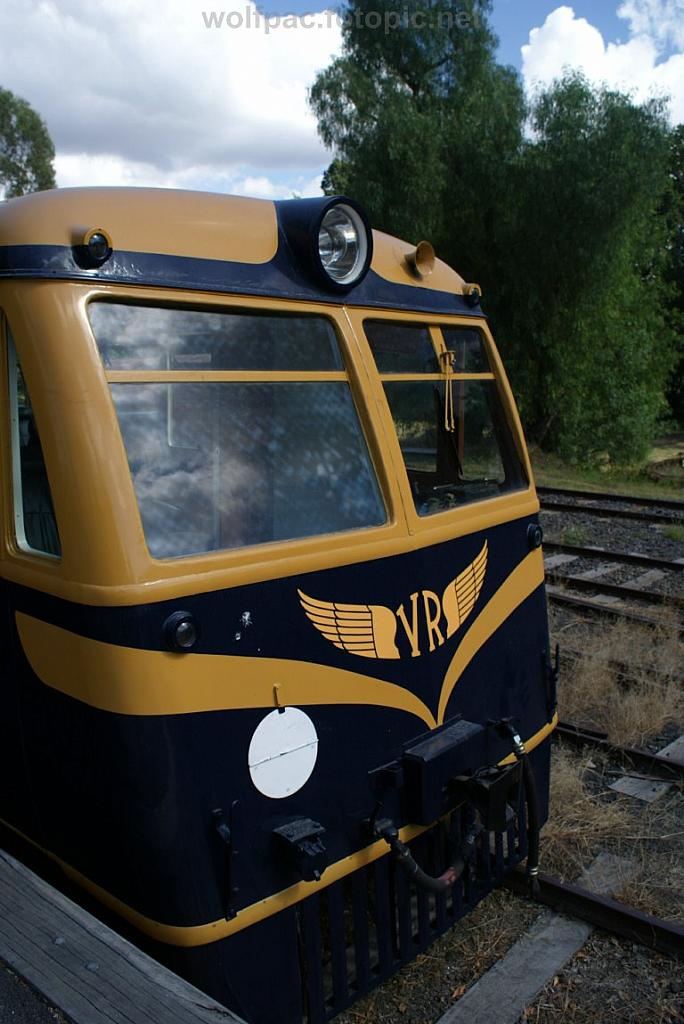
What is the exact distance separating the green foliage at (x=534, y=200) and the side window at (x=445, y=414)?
55.7 feet

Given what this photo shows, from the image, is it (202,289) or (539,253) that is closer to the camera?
(202,289)

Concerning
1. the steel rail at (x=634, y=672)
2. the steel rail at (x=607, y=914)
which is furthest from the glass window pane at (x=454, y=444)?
the steel rail at (x=634, y=672)

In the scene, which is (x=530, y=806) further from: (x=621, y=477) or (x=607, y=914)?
(x=621, y=477)

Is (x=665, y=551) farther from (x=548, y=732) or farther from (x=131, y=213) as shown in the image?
(x=131, y=213)

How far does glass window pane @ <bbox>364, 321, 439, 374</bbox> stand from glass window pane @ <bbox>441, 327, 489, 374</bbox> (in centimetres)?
17

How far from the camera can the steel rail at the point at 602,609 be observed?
7.27 meters

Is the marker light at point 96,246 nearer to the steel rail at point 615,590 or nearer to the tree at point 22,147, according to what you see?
the steel rail at point 615,590

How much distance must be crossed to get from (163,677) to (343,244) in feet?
5.26

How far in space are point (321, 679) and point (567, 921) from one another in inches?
69.6

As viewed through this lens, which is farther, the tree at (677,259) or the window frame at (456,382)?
the tree at (677,259)

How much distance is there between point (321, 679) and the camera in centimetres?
276

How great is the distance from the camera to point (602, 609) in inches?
300

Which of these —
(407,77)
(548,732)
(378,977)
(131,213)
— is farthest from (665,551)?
(407,77)

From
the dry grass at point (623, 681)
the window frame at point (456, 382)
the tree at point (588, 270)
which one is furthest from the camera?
the tree at point (588, 270)
